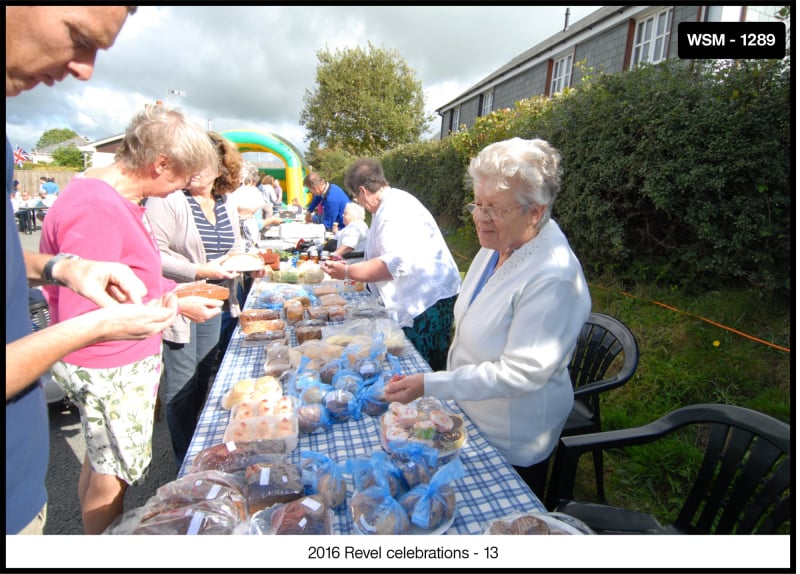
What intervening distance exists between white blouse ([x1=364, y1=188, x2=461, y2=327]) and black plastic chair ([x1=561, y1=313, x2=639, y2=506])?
3.05ft

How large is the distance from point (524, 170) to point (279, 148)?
1337cm

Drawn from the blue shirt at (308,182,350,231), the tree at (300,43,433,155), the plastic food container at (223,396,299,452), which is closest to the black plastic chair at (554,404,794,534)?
the plastic food container at (223,396,299,452)

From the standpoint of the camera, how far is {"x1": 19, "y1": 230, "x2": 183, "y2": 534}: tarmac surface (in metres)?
2.05

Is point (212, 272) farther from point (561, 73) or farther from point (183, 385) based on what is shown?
point (561, 73)

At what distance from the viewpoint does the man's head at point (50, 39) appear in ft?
2.36

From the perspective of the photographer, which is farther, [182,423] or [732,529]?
[182,423]

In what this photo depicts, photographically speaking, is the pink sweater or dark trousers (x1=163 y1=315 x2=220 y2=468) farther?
dark trousers (x1=163 y1=315 x2=220 y2=468)

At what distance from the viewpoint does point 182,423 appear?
2.17 metres

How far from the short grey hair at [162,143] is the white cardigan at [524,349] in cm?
125

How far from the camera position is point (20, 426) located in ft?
2.70

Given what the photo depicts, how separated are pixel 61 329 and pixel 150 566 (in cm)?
55

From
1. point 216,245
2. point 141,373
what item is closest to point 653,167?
point 216,245

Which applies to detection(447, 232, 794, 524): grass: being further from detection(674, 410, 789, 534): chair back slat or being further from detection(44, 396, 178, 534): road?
detection(44, 396, 178, 534): road

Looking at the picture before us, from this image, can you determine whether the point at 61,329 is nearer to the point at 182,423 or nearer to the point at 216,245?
the point at 182,423
